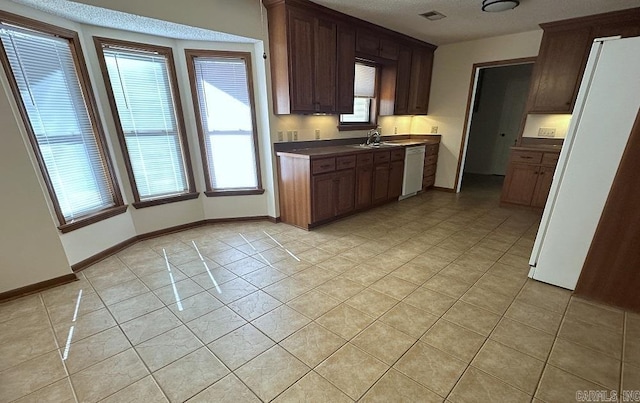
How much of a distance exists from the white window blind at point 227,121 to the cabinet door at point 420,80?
305cm

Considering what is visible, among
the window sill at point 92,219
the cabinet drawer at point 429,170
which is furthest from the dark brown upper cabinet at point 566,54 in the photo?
the window sill at point 92,219

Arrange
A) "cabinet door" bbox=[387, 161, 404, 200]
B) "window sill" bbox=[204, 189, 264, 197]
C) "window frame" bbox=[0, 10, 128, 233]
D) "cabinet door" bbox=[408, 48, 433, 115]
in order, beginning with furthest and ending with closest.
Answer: "cabinet door" bbox=[408, 48, 433, 115], "cabinet door" bbox=[387, 161, 404, 200], "window sill" bbox=[204, 189, 264, 197], "window frame" bbox=[0, 10, 128, 233]

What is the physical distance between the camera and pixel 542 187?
4000mm

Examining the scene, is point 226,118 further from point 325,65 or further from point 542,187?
point 542,187

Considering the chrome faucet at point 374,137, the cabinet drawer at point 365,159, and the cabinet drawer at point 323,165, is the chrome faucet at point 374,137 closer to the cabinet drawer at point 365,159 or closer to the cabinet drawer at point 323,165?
the cabinet drawer at point 365,159

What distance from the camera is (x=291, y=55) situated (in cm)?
314

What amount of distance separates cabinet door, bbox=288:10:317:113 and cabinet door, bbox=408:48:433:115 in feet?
7.74

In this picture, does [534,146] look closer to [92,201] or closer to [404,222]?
[404,222]

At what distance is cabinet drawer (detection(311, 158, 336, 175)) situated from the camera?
328 cm

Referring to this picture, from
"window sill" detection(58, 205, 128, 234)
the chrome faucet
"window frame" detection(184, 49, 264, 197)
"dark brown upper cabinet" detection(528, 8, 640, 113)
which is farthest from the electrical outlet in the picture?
"window sill" detection(58, 205, 128, 234)

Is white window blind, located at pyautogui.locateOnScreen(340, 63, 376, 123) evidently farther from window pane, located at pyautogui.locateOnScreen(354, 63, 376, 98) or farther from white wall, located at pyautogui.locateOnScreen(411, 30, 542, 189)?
white wall, located at pyautogui.locateOnScreen(411, 30, 542, 189)

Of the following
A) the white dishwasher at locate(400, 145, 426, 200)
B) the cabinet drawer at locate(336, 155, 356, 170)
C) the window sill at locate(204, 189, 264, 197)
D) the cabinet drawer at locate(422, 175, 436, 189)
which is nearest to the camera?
the cabinet drawer at locate(336, 155, 356, 170)

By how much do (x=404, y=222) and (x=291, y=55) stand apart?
101 inches


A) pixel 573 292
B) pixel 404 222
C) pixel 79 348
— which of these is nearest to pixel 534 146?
pixel 404 222
